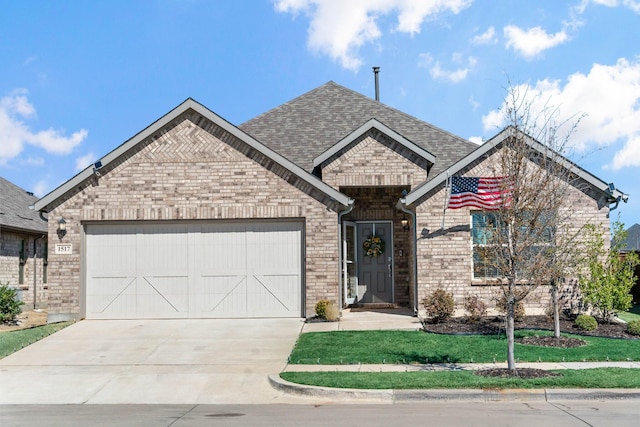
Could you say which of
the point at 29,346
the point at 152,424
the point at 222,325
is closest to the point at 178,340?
the point at 222,325

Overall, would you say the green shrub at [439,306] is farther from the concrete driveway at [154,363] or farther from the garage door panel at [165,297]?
the garage door panel at [165,297]

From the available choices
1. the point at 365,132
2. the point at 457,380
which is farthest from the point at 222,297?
the point at 457,380

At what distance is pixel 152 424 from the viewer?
7.77 meters

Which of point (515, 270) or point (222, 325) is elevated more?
point (515, 270)

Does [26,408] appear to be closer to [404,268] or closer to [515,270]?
[515,270]

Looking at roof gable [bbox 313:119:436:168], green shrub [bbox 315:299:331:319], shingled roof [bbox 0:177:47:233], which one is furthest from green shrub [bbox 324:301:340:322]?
shingled roof [bbox 0:177:47:233]

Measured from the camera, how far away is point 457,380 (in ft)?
30.9

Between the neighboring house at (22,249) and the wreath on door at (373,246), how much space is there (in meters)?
10.3

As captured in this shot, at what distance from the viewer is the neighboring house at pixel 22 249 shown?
816 inches

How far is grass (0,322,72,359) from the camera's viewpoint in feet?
43.4

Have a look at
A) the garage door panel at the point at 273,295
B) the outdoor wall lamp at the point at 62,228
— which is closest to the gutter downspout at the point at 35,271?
the outdoor wall lamp at the point at 62,228

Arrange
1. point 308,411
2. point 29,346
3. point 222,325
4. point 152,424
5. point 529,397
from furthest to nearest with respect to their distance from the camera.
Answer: point 222,325 → point 29,346 → point 529,397 → point 308,411 → point 152,424

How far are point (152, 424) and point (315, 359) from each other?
4204 mm

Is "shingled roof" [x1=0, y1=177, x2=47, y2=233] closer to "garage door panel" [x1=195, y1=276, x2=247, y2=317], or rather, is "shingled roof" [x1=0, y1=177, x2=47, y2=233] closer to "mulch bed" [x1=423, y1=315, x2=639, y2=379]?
"garage door panel" [x1=195, y1=276, x2=247, y2=317]
